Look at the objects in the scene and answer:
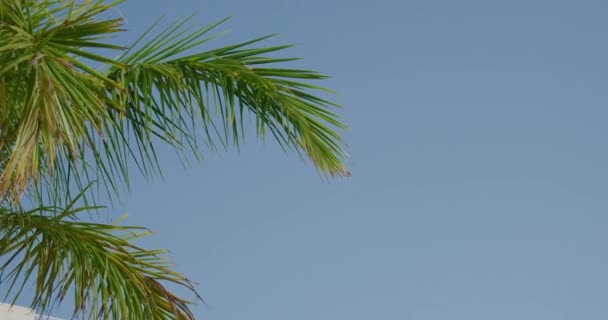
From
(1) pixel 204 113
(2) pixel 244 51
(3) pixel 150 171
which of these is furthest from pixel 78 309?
(2) pixel 244 51

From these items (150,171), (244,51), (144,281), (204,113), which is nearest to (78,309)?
(144,281)

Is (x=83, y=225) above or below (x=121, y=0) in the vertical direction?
below

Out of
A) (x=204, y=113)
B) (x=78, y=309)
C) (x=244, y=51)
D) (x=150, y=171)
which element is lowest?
(x=78, y=309)

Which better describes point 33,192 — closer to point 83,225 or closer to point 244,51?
point 83,225

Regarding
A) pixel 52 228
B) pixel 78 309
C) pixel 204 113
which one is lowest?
pixel 78 309

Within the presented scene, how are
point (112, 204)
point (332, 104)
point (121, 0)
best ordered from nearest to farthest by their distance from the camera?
point (121, 0), point (112, 204), point (332, 104)

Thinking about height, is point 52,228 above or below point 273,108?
below

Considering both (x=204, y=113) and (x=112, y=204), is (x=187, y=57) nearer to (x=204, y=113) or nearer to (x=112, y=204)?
(x=204, y=113)

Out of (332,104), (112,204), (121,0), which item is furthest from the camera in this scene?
(332,104)

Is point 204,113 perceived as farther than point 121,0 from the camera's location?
Yes

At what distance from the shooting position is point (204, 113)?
15.7ft

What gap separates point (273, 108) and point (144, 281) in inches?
42.4

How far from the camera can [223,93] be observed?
4852mm

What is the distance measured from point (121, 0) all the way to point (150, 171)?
2.83 ft
